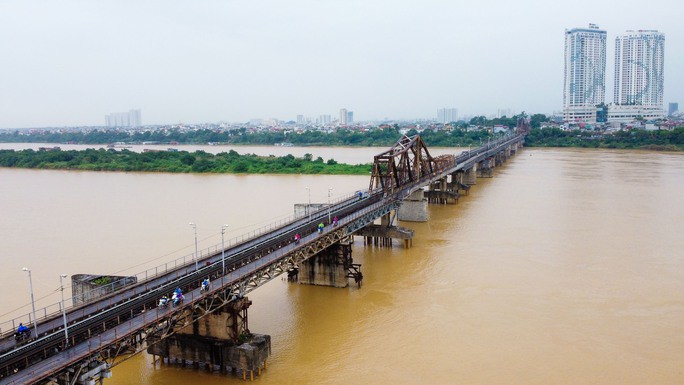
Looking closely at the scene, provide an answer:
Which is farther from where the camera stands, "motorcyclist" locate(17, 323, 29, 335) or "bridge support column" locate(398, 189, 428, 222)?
"bridge support column" locate(398, 189, 428, 222)

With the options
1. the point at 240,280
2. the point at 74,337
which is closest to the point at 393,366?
the point at 240,280

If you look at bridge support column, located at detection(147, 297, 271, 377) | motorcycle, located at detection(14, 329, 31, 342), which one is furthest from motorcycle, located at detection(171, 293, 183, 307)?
motorcycle, located at detection(14, 329, 31, 342)

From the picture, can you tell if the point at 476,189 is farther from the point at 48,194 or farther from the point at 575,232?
the point at 48,194

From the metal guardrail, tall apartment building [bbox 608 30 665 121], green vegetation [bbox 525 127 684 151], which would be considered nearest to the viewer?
the metal guardrail

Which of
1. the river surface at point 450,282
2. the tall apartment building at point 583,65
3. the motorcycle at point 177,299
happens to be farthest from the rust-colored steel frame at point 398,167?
the tall apartment building at point 583,65

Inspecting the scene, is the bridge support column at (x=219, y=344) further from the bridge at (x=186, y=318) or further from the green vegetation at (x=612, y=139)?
the green vegetation at (x=612, y=139)

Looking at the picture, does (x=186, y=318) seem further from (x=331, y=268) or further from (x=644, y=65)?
(x=644, y=65)

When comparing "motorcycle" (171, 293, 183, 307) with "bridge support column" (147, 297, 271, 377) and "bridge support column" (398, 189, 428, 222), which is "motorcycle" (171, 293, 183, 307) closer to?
"bridge support column" (147, 297, 271, 377)
